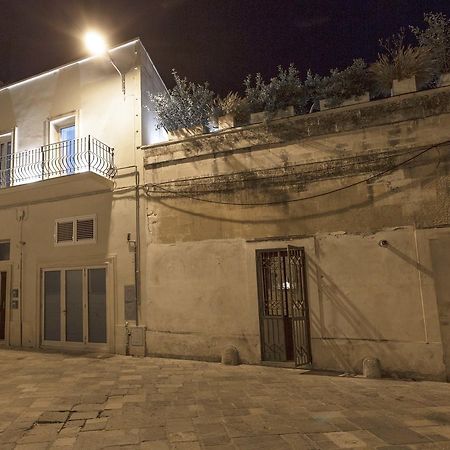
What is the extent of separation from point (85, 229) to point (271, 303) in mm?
5330

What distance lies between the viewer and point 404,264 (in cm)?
716

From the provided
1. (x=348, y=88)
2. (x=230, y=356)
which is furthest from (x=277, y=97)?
(x=230, y=356)

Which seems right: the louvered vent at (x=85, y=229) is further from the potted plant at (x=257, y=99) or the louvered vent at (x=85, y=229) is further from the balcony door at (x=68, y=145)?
the potted plant at (x=257, y=99)

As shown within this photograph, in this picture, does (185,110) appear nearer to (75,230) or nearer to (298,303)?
(75,230)

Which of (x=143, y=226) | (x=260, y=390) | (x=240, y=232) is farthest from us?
(x=143, y=226)

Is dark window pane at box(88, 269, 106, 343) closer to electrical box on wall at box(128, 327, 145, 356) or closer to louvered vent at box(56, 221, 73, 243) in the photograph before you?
electrical box on wall at box(128, 327, 145, 356)

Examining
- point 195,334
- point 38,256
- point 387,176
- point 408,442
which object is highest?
point 387,176

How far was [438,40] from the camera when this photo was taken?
777 cm

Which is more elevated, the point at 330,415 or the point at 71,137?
the point at 71,137

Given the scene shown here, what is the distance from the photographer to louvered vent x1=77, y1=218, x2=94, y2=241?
1014cm

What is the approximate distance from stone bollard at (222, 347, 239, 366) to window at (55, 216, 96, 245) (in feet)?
14.9

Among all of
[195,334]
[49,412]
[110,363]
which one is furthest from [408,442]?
[110,363]

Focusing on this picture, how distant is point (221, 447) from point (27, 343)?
8411mm

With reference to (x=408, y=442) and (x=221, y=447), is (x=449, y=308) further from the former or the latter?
(x=221, y=447)
